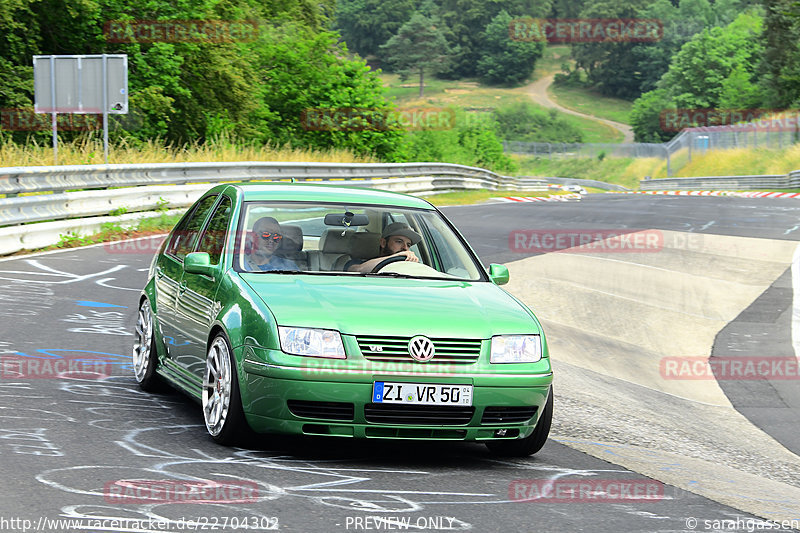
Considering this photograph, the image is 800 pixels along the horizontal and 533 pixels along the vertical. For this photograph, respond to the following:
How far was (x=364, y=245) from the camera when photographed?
735 cm

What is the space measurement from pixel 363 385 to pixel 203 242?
7.05 ft

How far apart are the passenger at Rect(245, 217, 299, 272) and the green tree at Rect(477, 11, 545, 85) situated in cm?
18881

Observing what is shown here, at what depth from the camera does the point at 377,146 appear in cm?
4038

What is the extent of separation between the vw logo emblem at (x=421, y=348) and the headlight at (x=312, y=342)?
1.16ft

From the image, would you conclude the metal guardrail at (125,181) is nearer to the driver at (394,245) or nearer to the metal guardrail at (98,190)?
the metal guardrail at (98,190)

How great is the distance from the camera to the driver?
7211 millimetres

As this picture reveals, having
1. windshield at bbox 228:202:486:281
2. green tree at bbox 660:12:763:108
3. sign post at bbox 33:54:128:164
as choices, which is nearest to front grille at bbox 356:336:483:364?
windshield at bbox 228:202:486:281

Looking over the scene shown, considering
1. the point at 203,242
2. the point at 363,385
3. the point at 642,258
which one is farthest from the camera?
the point at 642,258

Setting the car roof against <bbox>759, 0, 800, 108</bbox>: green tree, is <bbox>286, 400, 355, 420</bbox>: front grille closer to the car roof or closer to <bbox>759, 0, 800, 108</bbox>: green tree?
the car roof

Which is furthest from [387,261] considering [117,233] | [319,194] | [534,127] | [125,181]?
[534,127]

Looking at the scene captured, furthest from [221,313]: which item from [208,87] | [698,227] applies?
[208,87]

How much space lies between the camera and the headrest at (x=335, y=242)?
7230mm

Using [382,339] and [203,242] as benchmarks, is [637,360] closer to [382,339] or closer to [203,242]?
[203,242]

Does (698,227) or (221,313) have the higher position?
(221,313)
